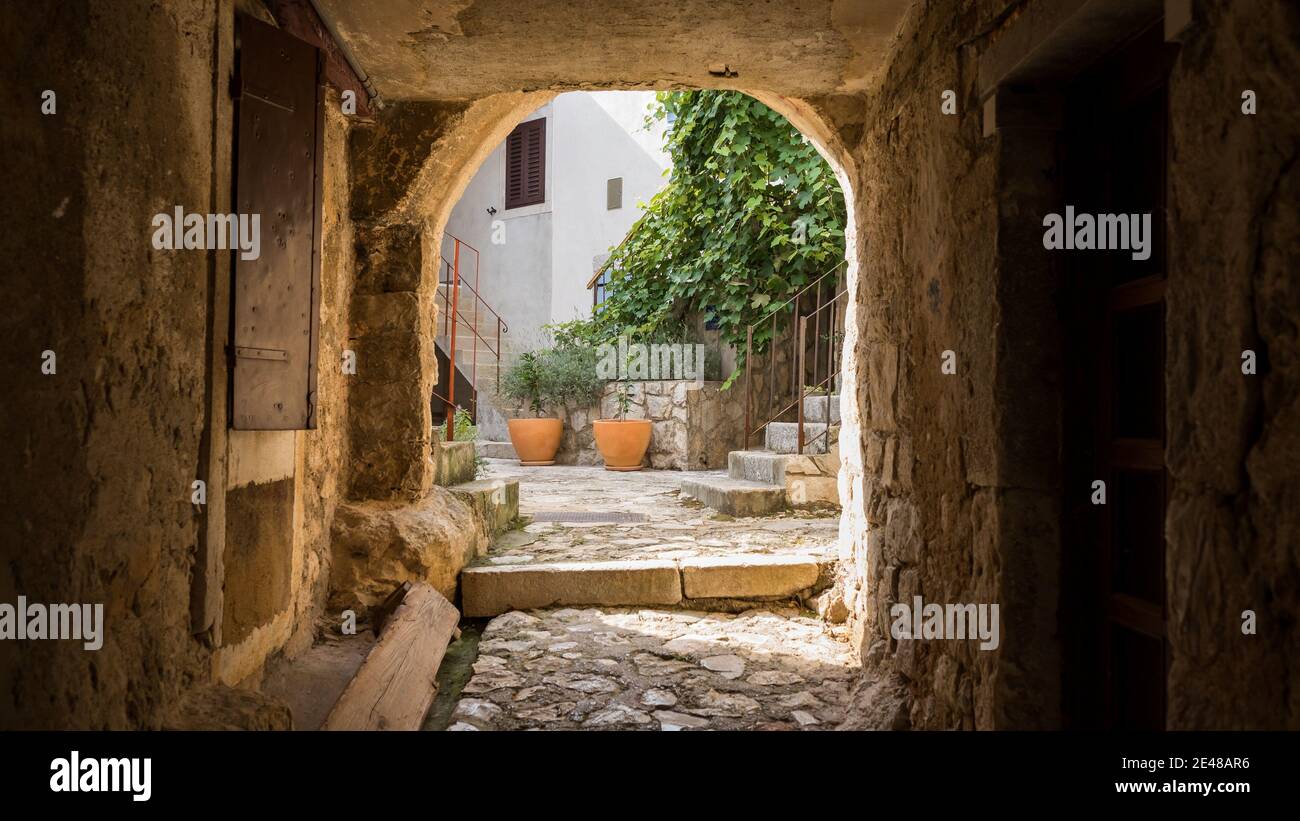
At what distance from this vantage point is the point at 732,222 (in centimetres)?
832

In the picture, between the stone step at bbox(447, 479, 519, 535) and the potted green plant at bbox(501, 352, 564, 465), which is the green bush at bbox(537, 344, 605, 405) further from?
the stone step at bbox(447, 479, 519, 535)

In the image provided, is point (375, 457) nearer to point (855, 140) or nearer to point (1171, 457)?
point (855, 140)

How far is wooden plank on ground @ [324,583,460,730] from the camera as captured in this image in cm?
266

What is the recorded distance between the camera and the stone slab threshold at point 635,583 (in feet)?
13.6

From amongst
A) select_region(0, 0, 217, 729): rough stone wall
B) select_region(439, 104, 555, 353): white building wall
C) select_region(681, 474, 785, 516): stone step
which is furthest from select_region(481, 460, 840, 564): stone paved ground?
select_region(439, 104, 555, 353): white building wall

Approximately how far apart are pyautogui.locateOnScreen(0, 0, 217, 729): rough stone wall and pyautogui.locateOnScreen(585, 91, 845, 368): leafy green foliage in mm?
6408

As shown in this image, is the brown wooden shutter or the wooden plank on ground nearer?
the brown wooden shutter

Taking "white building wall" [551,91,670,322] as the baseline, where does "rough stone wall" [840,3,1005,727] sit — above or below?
below

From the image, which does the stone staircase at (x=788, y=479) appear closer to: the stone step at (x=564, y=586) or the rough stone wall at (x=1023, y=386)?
the stone step at (x=564, y=586)

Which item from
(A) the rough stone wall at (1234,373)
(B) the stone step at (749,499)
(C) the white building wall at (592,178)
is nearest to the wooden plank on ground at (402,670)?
(A) the rough stone wall at (1234,373)

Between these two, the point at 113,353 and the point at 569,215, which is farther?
the point at 569,215

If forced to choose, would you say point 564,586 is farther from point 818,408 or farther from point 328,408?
point 818,408

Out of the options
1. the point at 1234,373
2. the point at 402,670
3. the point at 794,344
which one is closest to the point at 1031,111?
the point at 1234,373

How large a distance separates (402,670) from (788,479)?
136 inches
